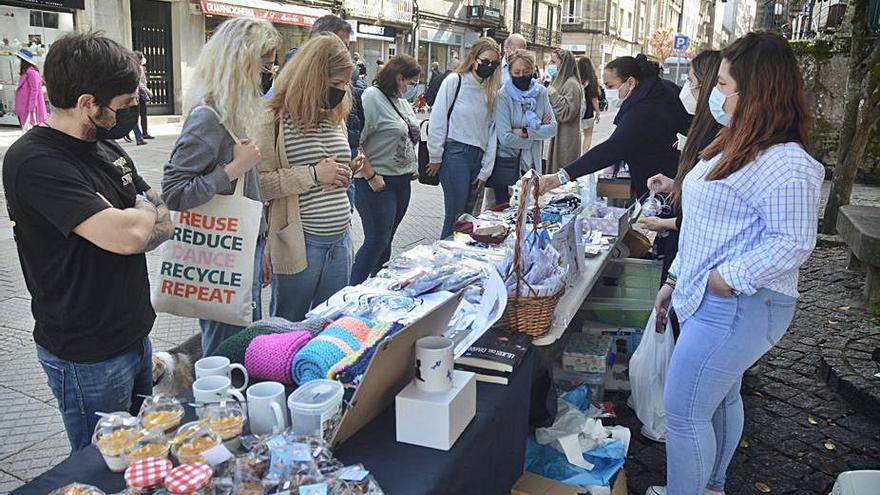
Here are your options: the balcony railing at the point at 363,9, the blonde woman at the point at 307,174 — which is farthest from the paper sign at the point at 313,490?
the balcony railing at the point at 363,9

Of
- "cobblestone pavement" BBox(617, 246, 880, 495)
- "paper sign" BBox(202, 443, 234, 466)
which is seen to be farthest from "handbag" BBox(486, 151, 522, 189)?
"paper sign" BBox(202, 443, 234, 466)

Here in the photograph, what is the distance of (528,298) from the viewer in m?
2.16

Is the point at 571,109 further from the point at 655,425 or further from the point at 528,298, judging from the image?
the point at 528,298

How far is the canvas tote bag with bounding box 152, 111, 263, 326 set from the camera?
2.45m

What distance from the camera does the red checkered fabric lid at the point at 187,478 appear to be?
3.91 ft

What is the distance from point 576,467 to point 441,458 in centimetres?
95

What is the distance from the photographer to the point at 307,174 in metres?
2.82

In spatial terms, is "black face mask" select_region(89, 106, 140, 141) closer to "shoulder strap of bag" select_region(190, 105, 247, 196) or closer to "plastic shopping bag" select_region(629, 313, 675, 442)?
"shoulder strap of bag" select_region(190, 105, 247, 196)

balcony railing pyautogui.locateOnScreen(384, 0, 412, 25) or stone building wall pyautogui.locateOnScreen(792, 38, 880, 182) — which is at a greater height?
balcony railing pyautogui.locateOnScreen(384, 0, 412, 25)

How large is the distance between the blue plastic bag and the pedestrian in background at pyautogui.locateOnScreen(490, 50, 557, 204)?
3.08 m

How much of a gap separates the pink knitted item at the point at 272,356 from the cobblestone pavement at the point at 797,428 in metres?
1.75

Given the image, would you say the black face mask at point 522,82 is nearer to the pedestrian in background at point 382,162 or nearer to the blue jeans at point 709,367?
the pedestrian in background at point 382,162

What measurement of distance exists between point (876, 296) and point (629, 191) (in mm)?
1982

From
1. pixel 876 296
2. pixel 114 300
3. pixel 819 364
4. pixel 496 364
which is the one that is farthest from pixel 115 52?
pixel 876 296
